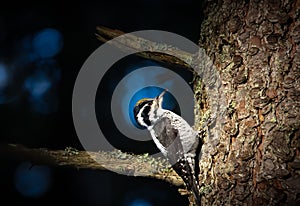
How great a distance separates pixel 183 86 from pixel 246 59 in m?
0.57

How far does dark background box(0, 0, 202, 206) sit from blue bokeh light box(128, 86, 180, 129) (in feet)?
0.54

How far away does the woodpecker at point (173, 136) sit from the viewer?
87 centimetres

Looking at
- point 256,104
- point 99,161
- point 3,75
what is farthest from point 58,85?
point 256,104

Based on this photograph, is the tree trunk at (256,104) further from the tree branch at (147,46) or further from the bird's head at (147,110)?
the bird's head at (147,110)

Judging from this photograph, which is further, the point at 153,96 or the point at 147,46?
the point at 153,96

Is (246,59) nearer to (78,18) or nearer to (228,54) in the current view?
Answer: (228,54)

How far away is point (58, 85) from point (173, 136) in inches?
23.3

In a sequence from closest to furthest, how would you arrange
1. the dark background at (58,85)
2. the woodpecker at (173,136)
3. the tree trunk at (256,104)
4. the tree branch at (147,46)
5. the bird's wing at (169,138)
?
1. the tree trunk at (256,104)
2. the tree branch at (147,46)
3. the woodpecker at (173,136)
4. the bird's wing at (169,138)
5. the dark background at (58,85)

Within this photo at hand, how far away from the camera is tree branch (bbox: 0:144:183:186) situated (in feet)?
2.50

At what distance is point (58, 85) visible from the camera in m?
1.26

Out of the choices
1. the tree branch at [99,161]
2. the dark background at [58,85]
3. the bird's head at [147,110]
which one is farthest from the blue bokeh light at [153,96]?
the tree branch at [99,161]

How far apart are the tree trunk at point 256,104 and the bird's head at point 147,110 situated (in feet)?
1.79

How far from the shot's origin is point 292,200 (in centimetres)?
54

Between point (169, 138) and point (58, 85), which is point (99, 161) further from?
point (58, 85)
